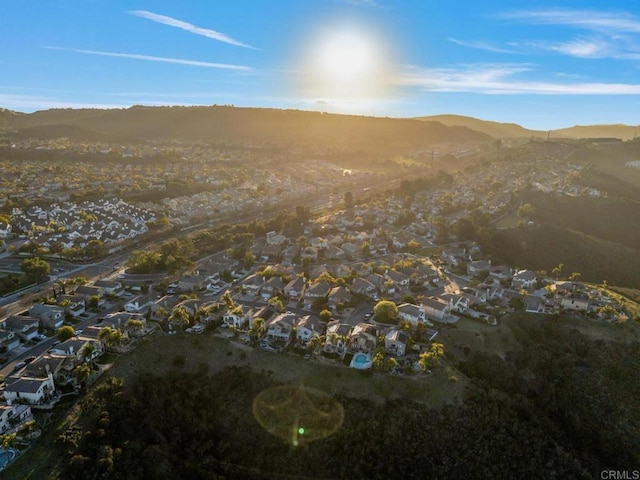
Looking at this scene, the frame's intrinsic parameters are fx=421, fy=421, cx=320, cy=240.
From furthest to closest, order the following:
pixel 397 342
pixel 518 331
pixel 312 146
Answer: pixel 312 146
pixel 518 331
pixel 397 342

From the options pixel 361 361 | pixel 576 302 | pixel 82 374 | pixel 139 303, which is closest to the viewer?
pixel 82 374

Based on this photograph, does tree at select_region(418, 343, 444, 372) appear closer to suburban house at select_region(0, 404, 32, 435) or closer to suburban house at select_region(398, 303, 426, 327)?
suburban house at select_region(398, 303, 426, 327)

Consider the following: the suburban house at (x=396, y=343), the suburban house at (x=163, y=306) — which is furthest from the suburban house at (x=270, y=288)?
the suburban house at (x=396, y=343)

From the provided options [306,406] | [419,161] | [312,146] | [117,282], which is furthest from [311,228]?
[312,146]

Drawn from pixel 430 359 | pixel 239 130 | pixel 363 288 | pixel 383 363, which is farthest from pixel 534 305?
pixel 239 130

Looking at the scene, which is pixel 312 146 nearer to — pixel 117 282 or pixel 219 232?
pixel 219 232

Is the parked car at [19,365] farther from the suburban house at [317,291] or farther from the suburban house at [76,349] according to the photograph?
the suburban house at [317,291]

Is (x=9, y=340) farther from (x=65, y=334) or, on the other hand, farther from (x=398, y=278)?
(x=398, y=278)
